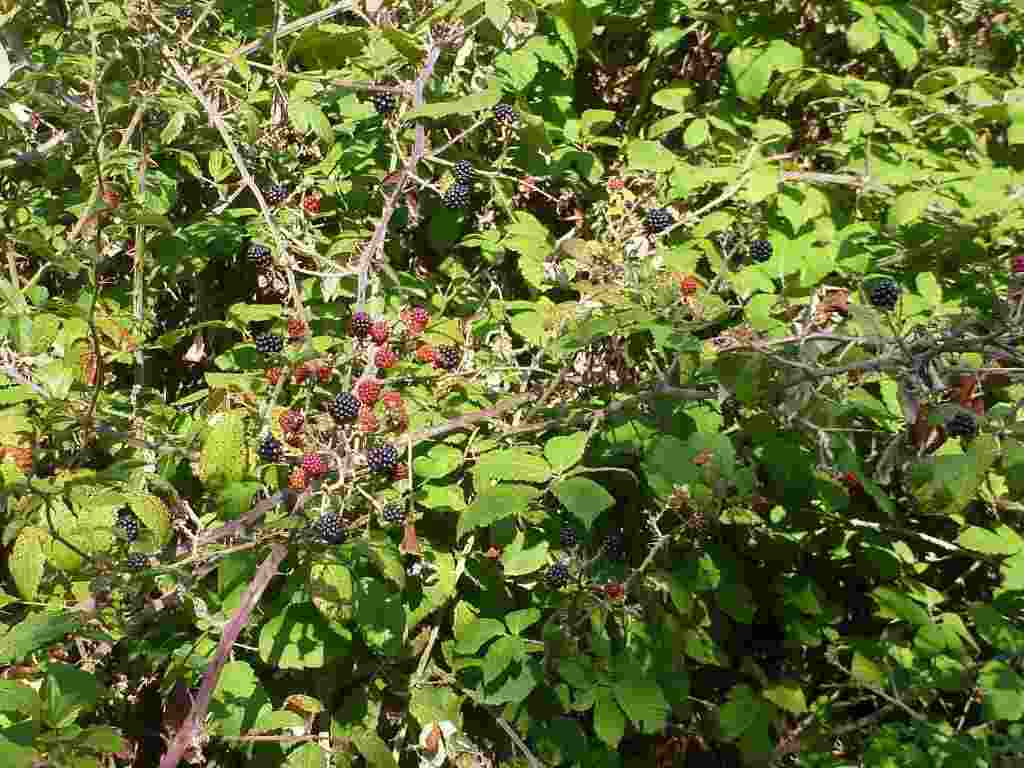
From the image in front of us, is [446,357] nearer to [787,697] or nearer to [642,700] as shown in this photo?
[642,700]

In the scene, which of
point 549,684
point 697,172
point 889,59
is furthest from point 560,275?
point 889,59

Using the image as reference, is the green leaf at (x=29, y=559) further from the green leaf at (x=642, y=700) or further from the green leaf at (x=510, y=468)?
the green leaf at (x=642, y=700)

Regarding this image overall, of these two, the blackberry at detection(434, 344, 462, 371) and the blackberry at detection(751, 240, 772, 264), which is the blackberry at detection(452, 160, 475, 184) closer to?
the blackberry at detection(434, 344, 462, 371)

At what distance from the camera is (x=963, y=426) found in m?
2.16

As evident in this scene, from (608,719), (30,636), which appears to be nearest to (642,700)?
(608,719)

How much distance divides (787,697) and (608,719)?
2.06 feet

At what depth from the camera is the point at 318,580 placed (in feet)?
6.61

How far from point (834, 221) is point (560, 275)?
0.93 m

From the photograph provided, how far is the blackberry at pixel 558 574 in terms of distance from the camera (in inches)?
87.0

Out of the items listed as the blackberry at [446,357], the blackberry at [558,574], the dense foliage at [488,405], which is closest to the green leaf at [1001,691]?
the dense foliage at [488,405]

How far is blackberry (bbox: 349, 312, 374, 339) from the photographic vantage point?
215cm

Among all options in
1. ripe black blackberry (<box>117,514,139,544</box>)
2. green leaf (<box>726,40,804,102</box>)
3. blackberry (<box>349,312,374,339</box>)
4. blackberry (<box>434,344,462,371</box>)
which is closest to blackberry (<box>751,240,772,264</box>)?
green leaf (<box>726,40,804,102</box>)

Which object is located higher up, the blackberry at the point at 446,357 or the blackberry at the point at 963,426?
the blackberry at the point at 446,357

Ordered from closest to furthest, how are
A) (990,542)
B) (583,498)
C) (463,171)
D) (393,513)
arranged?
(583,498) < (393,513) < (990,542) < (463,171)
